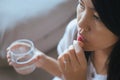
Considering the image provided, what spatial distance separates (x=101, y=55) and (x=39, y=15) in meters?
0.47

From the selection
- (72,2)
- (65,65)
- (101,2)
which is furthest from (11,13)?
(101,2)

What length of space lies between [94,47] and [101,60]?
10 cm

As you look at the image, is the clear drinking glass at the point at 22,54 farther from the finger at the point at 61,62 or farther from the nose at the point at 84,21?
the nose at the point at 84,21

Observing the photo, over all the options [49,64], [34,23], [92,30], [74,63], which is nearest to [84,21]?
[92,30]

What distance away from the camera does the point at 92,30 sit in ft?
2.50

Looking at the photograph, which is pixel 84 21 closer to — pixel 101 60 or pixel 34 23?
pixel 101 60

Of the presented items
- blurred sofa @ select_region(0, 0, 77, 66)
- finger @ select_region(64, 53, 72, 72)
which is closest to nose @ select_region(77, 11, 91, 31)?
finger @ select_region(64, 53, 72, 72)

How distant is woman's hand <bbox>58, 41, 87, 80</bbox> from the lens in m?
0.82

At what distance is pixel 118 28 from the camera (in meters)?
0.72

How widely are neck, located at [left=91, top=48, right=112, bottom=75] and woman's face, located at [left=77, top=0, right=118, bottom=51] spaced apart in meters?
0.06

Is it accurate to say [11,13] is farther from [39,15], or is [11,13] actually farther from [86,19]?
[86,19]

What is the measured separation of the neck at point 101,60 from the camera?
33.9 inches

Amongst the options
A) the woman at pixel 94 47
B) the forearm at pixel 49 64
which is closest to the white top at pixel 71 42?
the woman at pixel 94 47

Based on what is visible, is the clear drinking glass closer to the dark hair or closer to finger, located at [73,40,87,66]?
finger, located at [73,40,87,66]
